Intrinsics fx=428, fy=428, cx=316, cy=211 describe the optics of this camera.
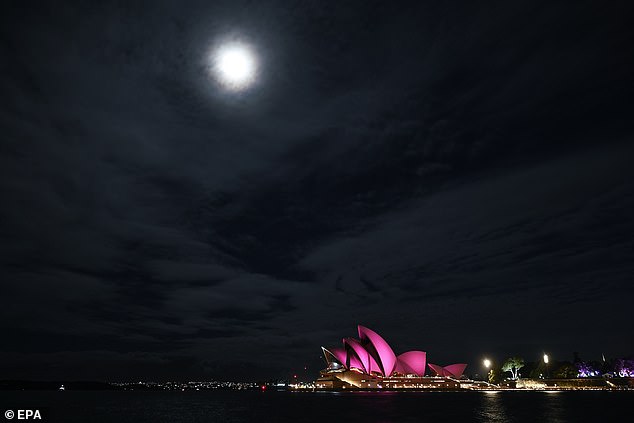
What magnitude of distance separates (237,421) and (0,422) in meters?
29.2

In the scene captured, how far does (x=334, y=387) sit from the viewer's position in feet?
579

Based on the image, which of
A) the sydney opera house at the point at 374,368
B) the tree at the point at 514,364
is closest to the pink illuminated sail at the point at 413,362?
the sydney opera house at the point at 374,368

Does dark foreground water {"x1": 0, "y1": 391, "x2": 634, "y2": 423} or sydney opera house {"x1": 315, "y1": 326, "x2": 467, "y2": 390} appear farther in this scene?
sydney opera house {"x1": 315, "y1": 326, "x2": 467, "y2": 390}

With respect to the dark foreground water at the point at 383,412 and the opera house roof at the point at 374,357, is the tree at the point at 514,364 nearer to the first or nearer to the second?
the opera house roof at the point at 374,357

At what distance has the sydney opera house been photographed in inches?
6014

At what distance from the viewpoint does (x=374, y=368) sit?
525 feet

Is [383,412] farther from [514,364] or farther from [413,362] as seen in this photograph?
[514,364]

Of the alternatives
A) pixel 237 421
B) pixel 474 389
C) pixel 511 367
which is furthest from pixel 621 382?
pixel 237 421

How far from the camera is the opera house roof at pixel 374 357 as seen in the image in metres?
150

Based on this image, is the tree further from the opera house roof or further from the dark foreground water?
the dark foreground water

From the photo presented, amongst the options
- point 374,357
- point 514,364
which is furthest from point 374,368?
point 514,364

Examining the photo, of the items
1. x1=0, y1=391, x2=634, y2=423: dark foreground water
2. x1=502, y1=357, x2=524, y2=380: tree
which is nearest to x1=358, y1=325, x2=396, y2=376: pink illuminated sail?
x1=0, y1=391, x2=634, y2=423: dark foreground water

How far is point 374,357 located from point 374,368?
7.81 m

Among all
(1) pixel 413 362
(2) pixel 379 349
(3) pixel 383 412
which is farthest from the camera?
(1) pixel 413 362
